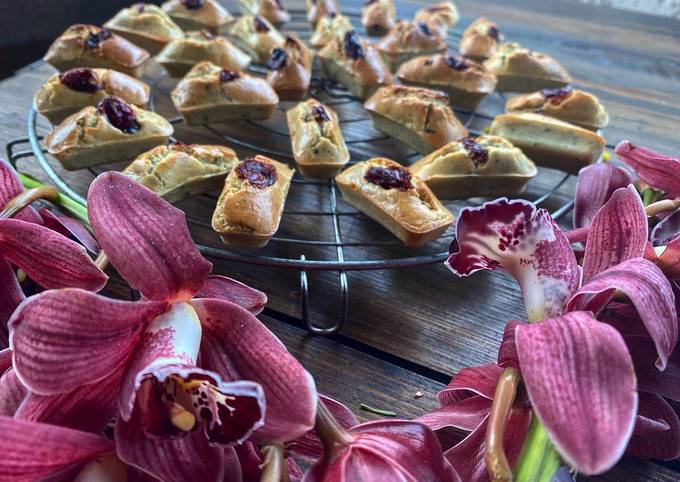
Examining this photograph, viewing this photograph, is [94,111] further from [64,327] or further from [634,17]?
[634,17]

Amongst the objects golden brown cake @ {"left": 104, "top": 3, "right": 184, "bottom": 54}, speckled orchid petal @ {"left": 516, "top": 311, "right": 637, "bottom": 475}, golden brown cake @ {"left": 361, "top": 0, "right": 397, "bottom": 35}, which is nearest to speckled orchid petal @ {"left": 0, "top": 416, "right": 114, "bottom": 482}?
speckled orchid petal @ {"left": 516, "top": 311, "right": 637, "bottom": 475}

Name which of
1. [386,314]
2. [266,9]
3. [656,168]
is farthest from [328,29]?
[656,168]

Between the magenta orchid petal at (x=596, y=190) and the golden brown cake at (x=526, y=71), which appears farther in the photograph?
the golden brown cake at (x=526, y=71)

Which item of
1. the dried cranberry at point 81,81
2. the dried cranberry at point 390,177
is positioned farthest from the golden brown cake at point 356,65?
the dried cranberry at point 81,81

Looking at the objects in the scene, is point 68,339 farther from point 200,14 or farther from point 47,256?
point 200,14

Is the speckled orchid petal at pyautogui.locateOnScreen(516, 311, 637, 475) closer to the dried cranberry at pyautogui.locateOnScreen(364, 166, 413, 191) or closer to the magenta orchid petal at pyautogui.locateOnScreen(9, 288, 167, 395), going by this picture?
the magenta orchid petal at pyautogui.locateOnScreen(9, 288, 167, 395)

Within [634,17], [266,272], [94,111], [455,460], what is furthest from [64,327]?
[634,17]

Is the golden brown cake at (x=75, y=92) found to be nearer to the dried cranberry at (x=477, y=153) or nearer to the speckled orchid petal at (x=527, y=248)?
the dried cranberry at (x=477, y=153)
